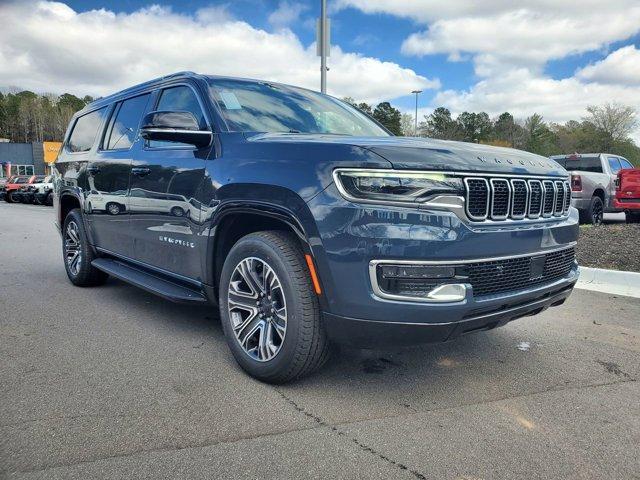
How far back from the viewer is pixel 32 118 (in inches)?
3875

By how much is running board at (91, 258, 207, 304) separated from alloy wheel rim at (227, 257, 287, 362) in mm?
447

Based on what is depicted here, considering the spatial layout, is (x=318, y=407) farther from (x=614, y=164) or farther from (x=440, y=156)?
(x=614, y=164)

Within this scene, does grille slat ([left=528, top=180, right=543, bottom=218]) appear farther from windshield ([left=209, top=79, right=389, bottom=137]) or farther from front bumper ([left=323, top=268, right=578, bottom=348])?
windshield ([left=209, top=79, right=389, bottom=137])

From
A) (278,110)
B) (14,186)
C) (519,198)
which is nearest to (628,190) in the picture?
(519,198)

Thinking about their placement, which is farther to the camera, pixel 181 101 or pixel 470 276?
pixel 181 101

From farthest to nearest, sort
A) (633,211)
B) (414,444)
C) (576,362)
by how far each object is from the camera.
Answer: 1. (633,211)
2. (576,362)
3. (414,444)

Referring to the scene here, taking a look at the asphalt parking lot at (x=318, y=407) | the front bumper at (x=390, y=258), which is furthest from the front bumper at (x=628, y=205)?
the front bumper at (x=390, y=258)

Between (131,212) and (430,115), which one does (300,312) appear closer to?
(131,212)

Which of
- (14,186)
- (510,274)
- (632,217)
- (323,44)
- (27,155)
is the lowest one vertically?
(632,217)

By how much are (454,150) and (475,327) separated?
932 mm

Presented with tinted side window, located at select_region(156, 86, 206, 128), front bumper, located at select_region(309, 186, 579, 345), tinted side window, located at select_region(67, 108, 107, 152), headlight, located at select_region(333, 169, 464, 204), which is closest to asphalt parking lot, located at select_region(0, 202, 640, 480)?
front bumper, located at select_region(309, 186, 579, 345)

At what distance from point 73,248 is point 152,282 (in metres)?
2.26

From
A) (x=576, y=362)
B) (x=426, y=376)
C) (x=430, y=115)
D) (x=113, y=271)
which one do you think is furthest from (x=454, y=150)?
(x=430, y=115)

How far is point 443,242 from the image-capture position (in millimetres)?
2531
